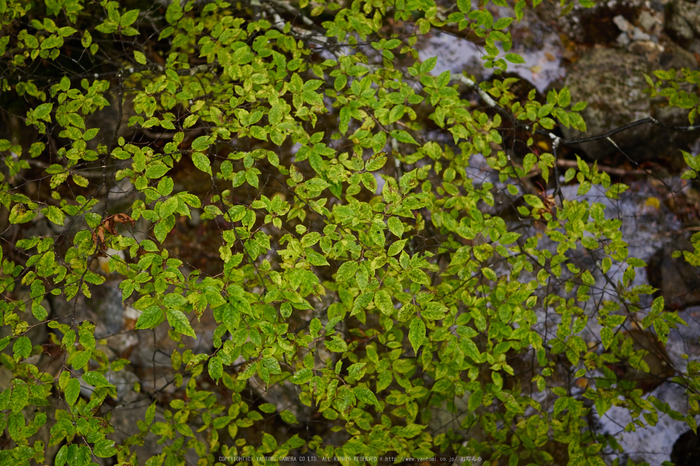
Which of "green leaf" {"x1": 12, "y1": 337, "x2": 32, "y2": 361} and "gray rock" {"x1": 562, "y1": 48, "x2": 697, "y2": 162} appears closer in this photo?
"green leaf" {"x1": 12, "y1": 337, "x2": 32, "y2": 361}

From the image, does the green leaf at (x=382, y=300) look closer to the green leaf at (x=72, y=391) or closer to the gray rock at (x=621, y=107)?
the green leaf at (x=72, y=391)

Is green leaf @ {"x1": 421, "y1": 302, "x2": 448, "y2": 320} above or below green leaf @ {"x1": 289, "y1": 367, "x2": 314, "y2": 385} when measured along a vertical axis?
above

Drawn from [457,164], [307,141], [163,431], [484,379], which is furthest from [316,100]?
[484,379]

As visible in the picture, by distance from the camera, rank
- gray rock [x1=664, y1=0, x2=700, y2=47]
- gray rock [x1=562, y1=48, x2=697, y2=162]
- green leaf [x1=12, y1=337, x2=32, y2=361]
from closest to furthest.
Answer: green leaf [x1=12, y1=337, x2=32, y2=361] → gray rock [x1=562, y1=48, x2=697, y2=162] → gray rock [x1=664, y1=0, x2=700, y2=47]

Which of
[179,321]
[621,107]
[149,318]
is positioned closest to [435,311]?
[179,321]

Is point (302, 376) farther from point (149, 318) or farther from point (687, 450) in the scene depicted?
point (687, 450)

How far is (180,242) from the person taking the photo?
3.55 m

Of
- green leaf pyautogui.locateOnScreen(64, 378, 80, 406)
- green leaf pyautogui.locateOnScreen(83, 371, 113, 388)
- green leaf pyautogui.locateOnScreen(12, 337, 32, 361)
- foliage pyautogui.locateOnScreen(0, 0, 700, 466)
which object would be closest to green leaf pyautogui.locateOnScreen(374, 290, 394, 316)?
foliage pyautogui.locateOnScreen(0, 0, 700, 466)

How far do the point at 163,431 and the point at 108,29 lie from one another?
218cm

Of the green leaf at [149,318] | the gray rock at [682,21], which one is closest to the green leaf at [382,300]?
the green leaf at [149,318]

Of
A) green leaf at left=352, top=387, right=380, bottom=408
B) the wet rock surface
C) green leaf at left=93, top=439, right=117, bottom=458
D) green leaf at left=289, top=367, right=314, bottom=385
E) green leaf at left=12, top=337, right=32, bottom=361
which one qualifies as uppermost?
green leaf at left=12, top=337, right=32, bottom=361

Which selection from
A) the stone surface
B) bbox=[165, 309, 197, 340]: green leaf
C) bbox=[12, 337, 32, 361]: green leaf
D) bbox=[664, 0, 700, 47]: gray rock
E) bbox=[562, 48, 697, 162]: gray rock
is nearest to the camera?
bbox=[165, 309, 197, 340]: green leaf

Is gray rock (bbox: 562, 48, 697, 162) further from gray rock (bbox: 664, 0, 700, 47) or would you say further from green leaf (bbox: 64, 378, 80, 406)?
green leaf (bbox: 64, 378, 80, 406)

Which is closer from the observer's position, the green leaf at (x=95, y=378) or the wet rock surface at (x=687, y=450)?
the green leaf at (x=95, y=378)
